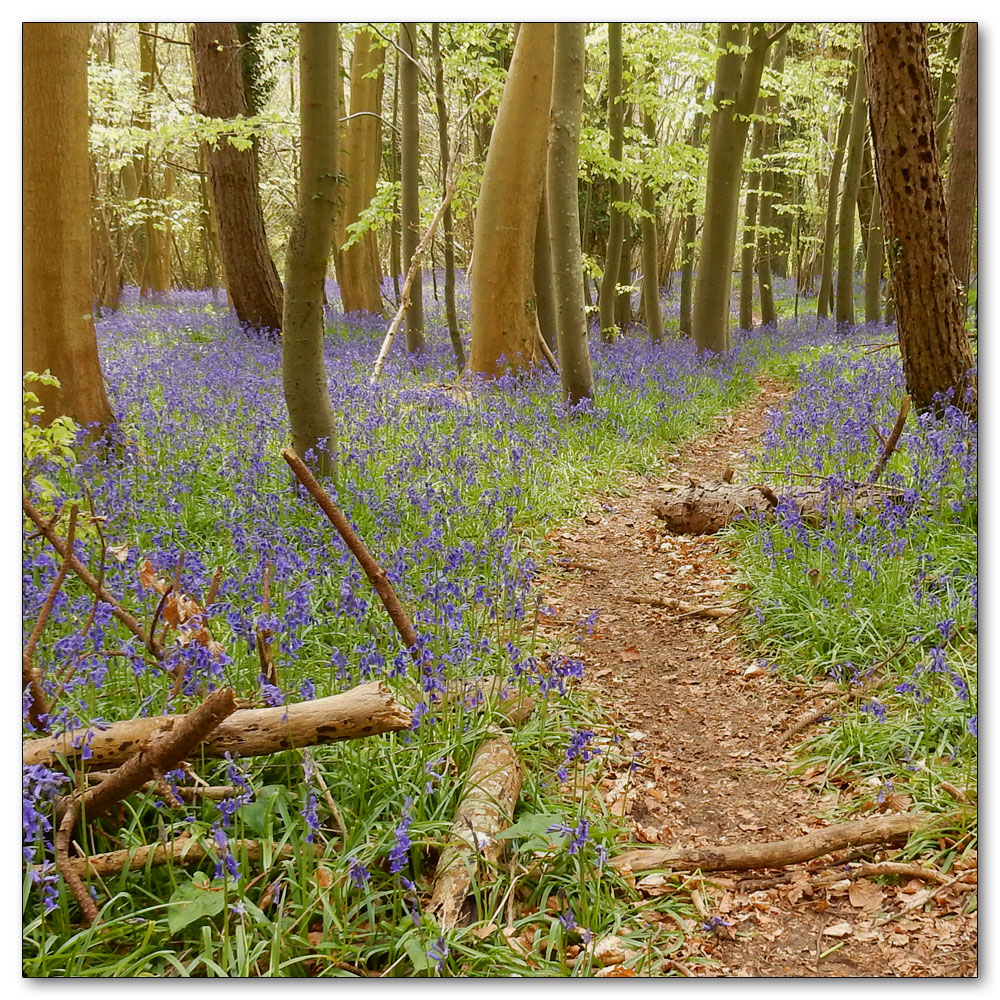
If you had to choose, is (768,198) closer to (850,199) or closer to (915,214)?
(850,199)

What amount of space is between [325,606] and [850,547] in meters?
2.84

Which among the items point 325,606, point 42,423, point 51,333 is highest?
point 51,333

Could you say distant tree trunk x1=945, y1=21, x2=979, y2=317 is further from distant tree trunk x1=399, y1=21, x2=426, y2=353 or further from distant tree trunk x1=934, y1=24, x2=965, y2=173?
distant tree trunk x1=399, y1=21, x2=426, y2=353

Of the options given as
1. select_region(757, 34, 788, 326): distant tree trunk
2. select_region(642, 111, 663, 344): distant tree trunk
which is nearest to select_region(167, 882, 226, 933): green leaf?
select_region(642, 111, 663, 344): distant tree trunk

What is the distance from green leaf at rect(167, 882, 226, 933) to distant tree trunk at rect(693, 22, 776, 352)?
11020 mm

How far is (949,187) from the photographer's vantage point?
6730 mm

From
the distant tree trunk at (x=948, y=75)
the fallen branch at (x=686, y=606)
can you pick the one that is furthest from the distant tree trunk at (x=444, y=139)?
the fallen branch at (x=686, y=606)

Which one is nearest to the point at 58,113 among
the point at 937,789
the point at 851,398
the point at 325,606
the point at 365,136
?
the point at 325,606

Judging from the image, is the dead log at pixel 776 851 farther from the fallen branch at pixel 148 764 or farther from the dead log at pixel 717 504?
the dead log at pixel 717 504

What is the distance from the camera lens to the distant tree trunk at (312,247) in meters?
4.59

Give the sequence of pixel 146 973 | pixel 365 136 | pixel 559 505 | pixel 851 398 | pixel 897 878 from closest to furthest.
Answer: pixel 146 973 < pixel 897 878 < pixel 559 505 < pixel 851 398 < pixel 365 136

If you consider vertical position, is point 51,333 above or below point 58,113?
below

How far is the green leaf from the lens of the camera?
2.13m

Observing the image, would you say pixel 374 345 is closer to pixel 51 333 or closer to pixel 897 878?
pixel 51 333
